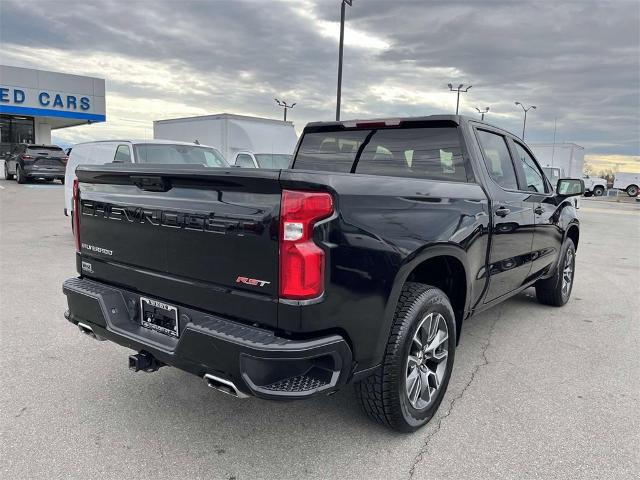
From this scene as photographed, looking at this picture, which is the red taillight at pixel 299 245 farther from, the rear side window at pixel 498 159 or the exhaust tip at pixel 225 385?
the rear side window at pixel 498 159

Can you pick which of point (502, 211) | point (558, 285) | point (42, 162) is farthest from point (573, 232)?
point (42, 162)

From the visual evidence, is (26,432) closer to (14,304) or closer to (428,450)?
(428,450)

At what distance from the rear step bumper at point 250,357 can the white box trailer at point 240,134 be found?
575 inches

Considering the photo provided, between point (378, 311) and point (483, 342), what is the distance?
7.87ft

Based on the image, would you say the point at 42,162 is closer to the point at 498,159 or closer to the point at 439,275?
the point at 498,159

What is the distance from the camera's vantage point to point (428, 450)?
9.24 feet

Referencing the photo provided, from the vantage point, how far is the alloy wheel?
2.94m

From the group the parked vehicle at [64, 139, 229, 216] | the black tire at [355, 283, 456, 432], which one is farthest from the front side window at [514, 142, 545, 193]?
the parked vehicle at [64, 139, 229, 216]

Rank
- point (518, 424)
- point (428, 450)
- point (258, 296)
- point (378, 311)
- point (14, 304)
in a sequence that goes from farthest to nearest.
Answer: point (14, 304) < point (518, 424) < point (428, 450) < point (378, 311) < point (258, 296)

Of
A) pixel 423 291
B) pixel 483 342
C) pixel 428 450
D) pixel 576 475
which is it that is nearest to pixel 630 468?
pixel 576 475

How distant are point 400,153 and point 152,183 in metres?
1.83

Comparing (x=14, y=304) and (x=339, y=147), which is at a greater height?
(x=339, y=147)

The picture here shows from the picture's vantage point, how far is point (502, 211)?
3.78 m

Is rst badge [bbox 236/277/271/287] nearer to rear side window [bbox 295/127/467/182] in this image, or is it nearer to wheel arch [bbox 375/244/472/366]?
wheel arch [bbox 375/244/472/366]
